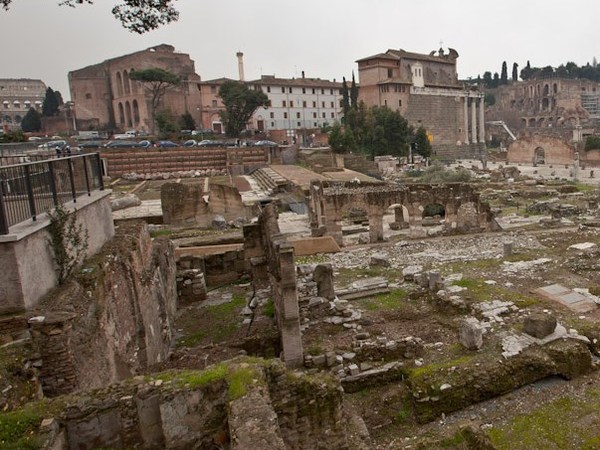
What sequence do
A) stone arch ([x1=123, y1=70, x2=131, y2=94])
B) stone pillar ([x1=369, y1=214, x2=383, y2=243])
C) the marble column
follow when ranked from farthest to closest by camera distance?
the marble column < stone arch ([x1=123, y1=70, x2=131, y2=94]) < stone pillar ([x1=369, y1=214, x2=383, y2=243])

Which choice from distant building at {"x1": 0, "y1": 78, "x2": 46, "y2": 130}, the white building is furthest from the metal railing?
distant building at {"x1": 0, "y1": 78, "x2": 46, "y2": 130}

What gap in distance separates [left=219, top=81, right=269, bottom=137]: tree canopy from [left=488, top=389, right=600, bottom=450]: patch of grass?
49.6m

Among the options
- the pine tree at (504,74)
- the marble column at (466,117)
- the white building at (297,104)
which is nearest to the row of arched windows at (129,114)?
the white building at (297,104)

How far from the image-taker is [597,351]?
9.07 meters

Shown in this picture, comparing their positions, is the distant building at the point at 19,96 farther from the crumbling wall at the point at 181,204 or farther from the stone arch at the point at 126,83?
the crumbling wall at the point at 181,204

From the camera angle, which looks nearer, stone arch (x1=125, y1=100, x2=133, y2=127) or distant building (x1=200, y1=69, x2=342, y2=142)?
distant building (x1=200, y1=69, x2=342, y2=142)

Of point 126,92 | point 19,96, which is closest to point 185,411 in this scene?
point 126,92

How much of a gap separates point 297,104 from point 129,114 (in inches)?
923

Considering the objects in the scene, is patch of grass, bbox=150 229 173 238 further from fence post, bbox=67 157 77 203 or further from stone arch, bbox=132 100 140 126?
stone arch, bbox=132 100 140 126

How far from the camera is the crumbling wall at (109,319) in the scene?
521 cm

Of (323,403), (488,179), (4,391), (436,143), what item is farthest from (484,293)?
(436,143)

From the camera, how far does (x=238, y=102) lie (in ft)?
177

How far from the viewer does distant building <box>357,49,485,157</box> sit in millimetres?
63625

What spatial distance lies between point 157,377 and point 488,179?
38274 mm
